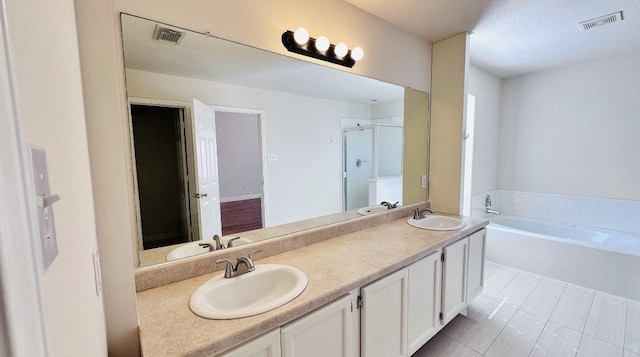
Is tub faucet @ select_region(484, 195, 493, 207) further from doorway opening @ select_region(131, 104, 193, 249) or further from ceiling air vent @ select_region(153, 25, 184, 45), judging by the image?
ceiling air vent @ select_region(153, 25, 184, 45)

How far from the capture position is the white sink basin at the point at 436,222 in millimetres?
2217

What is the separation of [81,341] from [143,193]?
90 cm

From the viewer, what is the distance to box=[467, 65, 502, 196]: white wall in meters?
3.49

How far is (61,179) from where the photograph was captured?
1.60 ft

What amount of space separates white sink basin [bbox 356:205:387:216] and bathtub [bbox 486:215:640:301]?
1902 millimetres

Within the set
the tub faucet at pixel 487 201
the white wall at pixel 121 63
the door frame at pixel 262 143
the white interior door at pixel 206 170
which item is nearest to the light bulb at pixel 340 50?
the white wall at pixel 121 63

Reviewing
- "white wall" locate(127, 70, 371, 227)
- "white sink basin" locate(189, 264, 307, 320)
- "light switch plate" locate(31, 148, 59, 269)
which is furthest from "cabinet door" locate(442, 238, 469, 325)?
"light switch plate" locate(31, 148, 59, 269)

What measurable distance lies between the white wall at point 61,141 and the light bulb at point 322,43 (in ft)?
4.01

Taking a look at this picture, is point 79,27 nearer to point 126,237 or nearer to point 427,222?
point 126,237

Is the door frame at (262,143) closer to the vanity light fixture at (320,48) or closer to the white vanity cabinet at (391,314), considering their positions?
the vanity light fixture at (320,48)

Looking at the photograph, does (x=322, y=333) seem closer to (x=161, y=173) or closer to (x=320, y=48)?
(x=161, y=173)

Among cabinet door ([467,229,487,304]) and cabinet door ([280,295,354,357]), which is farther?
cabinet door ([467,229,487,304])

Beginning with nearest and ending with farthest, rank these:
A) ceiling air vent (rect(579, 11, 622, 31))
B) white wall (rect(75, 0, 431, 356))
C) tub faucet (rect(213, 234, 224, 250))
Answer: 1. white wall (rect(75, 0, 431, 356))
2. tub faucet (rect(213, 234, 224, 250))
3. ceiling air vent (rect(579, 11, 622, 31))

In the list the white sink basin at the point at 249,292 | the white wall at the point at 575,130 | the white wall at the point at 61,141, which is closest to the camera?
the white wall at the point at 61,141
